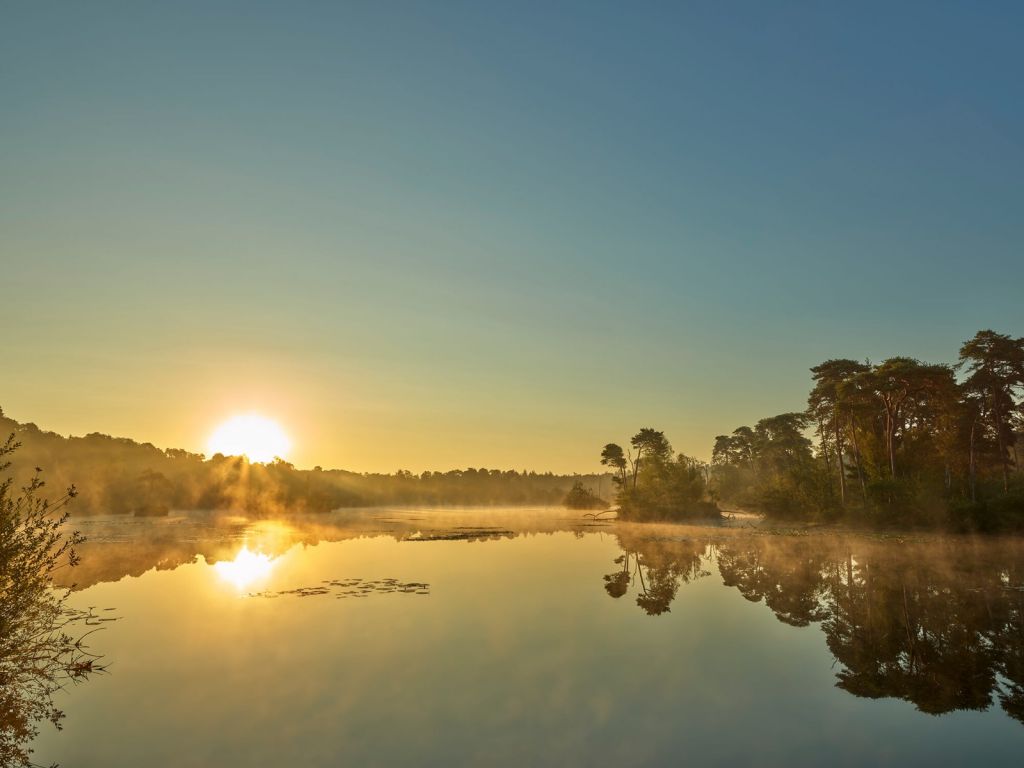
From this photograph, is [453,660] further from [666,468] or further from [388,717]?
[666,468]

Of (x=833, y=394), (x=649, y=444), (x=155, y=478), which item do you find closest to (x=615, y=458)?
(x=649, y=444)

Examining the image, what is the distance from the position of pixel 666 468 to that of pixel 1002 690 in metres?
72.8

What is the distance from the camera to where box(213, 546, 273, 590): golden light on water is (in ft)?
96.4

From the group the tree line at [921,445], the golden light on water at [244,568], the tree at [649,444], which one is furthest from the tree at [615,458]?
the golden light on water at [244,568]

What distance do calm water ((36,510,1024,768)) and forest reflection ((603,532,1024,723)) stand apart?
0.10m

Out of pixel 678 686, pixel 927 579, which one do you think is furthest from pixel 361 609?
pixel 927 579

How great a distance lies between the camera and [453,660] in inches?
594

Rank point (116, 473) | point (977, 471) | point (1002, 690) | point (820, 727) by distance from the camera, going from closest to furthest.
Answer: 1. point (820, 727)
2. point (1002, 690)
3. point (977, 471)
4. point (116, 473)

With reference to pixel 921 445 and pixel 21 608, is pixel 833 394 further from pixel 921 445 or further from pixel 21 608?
pixel 21 608

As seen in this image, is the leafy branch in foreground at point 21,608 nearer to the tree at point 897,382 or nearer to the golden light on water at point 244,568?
the golden light on water at point 244,568

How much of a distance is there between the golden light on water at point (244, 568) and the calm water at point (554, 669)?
1.26ft

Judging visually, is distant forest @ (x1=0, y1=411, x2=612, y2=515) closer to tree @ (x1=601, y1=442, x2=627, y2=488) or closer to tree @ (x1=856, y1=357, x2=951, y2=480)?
tree @ (x1=601, y1=442, x2=627, y2=488)

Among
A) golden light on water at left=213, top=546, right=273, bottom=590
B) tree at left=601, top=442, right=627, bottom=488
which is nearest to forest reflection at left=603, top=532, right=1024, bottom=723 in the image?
golden light on water at left=213, top=546, right=273, bottom=590

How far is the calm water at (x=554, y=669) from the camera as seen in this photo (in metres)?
10.1
